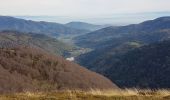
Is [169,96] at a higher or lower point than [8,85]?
higher

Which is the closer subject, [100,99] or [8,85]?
[100,99]

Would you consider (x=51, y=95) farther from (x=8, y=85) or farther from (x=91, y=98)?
(x=8, y=85)

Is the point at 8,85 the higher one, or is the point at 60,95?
the point at 60,95

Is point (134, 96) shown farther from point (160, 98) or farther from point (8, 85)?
point (8, 85)

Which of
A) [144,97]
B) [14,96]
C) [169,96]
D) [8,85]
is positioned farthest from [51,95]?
[8,85]

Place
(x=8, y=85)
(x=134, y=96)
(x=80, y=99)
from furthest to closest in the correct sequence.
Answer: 1. (x=8, y=85)
2. (x=134, y=96)
3. (x=80, y=99)

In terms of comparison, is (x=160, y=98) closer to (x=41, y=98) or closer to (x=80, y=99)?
(x=80, y=99)

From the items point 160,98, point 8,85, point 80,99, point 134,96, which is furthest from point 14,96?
point 8,85

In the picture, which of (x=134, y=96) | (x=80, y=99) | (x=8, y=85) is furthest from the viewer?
(x=8, y=85)

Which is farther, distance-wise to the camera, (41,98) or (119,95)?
(119,95)
